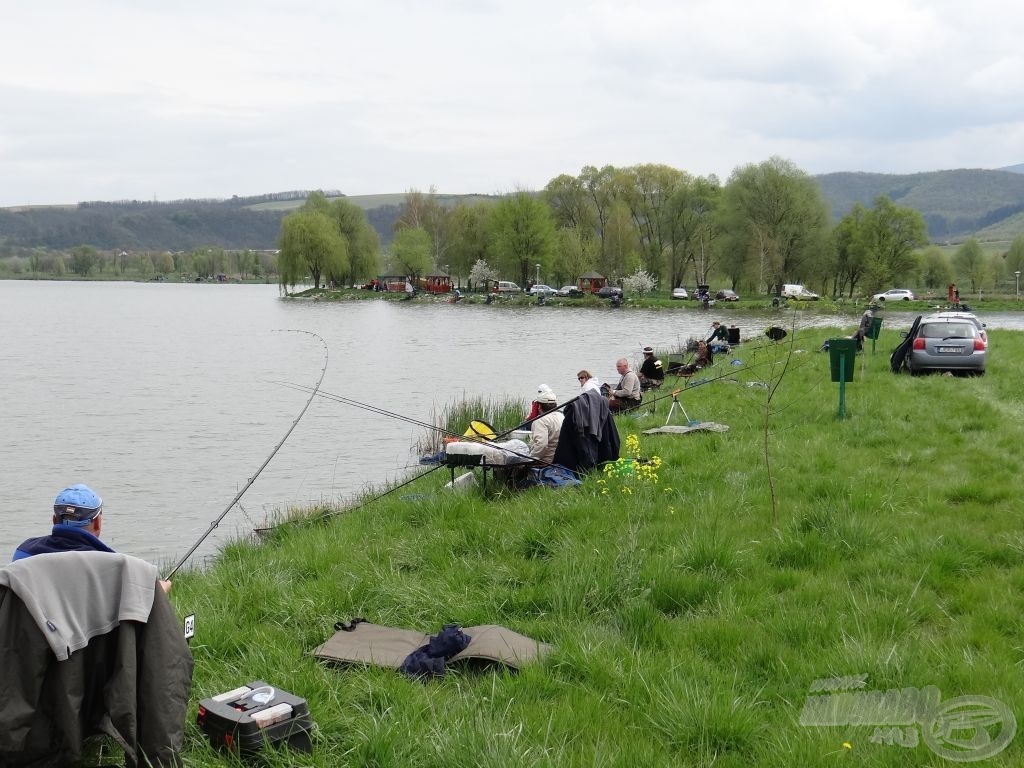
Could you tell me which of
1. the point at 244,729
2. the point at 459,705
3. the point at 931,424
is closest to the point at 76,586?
the point at 244,729

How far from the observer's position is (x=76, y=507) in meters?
4.19

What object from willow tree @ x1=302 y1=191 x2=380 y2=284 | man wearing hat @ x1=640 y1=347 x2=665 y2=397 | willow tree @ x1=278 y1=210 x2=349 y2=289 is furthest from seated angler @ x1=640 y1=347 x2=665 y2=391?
willow tree @ x1=302 y1=191 x2=380 y2=284

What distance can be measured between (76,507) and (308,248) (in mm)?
88086

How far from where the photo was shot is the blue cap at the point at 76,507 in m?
4.15

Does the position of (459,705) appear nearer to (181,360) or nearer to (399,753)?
(399,753)

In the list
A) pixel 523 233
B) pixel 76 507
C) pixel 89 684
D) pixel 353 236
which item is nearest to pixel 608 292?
pixel 523 233

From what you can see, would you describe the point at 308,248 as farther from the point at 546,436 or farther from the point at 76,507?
the point at 76,507

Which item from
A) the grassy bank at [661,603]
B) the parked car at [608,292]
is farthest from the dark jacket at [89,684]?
the parked car at [608,292]

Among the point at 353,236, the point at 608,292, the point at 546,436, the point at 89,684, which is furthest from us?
the point at 353,236

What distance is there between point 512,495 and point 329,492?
196 inches

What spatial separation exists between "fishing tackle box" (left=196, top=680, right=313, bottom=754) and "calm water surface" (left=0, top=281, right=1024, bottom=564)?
640cm

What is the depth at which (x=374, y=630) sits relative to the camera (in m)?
5.38

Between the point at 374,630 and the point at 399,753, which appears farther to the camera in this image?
the point at 374,630

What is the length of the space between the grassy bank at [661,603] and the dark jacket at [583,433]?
2.32ft
